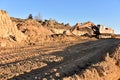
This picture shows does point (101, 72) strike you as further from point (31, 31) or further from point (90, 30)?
point (90, 30)

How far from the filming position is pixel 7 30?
95.5ft

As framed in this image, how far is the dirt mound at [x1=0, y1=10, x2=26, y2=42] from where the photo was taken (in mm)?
27672

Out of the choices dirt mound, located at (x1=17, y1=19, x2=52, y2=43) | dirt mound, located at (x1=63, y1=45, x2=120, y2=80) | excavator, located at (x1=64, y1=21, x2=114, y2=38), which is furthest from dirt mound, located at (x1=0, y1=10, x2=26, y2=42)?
excavator, located at (x1=64, y1=21, x2=114, y2=38)

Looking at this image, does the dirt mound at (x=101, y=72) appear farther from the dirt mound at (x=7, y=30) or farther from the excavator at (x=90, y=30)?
the excavator at (x=90, y=30)

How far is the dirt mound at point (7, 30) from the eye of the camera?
27.7 meters

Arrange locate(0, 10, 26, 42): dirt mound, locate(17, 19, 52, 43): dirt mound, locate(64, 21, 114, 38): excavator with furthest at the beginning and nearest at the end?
locate(64, 21, 114, 38): excavator, locate(17, 19, 52, 43): dirt mound, locate(0, 10, 26, 42): dirt mound

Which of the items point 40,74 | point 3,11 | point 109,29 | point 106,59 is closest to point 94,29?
point 109,29

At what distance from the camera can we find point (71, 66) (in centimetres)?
1593

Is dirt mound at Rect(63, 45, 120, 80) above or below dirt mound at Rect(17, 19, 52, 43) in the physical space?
below

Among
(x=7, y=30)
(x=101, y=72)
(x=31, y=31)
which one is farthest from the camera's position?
(x=31, y=31)

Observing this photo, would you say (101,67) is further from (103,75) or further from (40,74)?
(40,74)

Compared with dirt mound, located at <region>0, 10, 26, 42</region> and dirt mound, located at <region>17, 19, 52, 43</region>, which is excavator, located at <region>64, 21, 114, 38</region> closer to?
dirt mound, located at <region>17, 19, 52, 43</region>

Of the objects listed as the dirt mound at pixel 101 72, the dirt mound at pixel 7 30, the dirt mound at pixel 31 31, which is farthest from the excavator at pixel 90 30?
the dirt mound at pixel 101 72

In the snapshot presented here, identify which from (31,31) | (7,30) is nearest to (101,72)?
(7,30)
